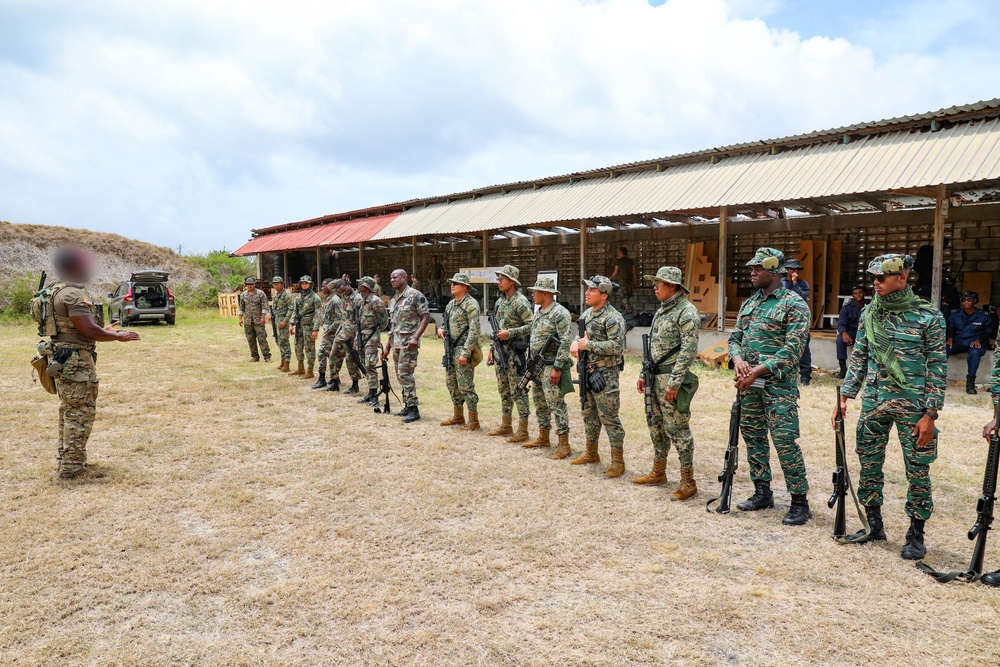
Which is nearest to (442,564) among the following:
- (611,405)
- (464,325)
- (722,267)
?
(611,405)

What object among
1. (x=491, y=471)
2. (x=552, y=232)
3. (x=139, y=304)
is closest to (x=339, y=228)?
(x=139, y=304)

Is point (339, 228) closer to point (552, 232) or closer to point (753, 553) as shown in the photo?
point (552, 232)

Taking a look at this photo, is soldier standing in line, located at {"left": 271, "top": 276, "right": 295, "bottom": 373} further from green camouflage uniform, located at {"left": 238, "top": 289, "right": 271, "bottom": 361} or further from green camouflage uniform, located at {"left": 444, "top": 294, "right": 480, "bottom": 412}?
green camouflage uniform, located at {"left": 444, "top": 294, "right": 480, "bottom": 412}

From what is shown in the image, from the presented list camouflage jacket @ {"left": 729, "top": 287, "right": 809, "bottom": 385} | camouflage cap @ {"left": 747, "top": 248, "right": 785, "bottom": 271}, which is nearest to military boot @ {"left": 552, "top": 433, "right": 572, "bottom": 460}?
camouflage jacket @ {"left": 729, "top": 287, "right": 809, "bottom": 385}

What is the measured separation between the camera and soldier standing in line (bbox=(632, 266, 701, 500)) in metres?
4.46

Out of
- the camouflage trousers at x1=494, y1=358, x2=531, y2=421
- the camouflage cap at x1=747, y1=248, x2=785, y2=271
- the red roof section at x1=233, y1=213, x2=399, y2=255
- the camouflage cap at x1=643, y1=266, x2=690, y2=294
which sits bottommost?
the camouflage trousers at x1=494, y1=358, x2=531, y2=421

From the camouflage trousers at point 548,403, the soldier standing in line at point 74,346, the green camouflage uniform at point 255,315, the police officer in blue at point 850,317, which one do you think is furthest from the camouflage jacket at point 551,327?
the green camouflage uniform at point 255,315

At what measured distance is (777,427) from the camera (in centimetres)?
408

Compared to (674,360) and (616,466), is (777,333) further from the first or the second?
(616,466)

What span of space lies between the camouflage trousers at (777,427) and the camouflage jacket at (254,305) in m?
9.61

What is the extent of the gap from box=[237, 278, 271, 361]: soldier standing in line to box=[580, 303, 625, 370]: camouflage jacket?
8162mm

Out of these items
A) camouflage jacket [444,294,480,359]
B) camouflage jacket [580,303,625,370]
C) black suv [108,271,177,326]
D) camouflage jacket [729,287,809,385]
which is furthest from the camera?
black suv [108,271,177,326]

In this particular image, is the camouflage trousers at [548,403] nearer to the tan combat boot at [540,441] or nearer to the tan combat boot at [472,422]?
the tan combat boot at [540,441]

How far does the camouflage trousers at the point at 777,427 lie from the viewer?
13.3ft
